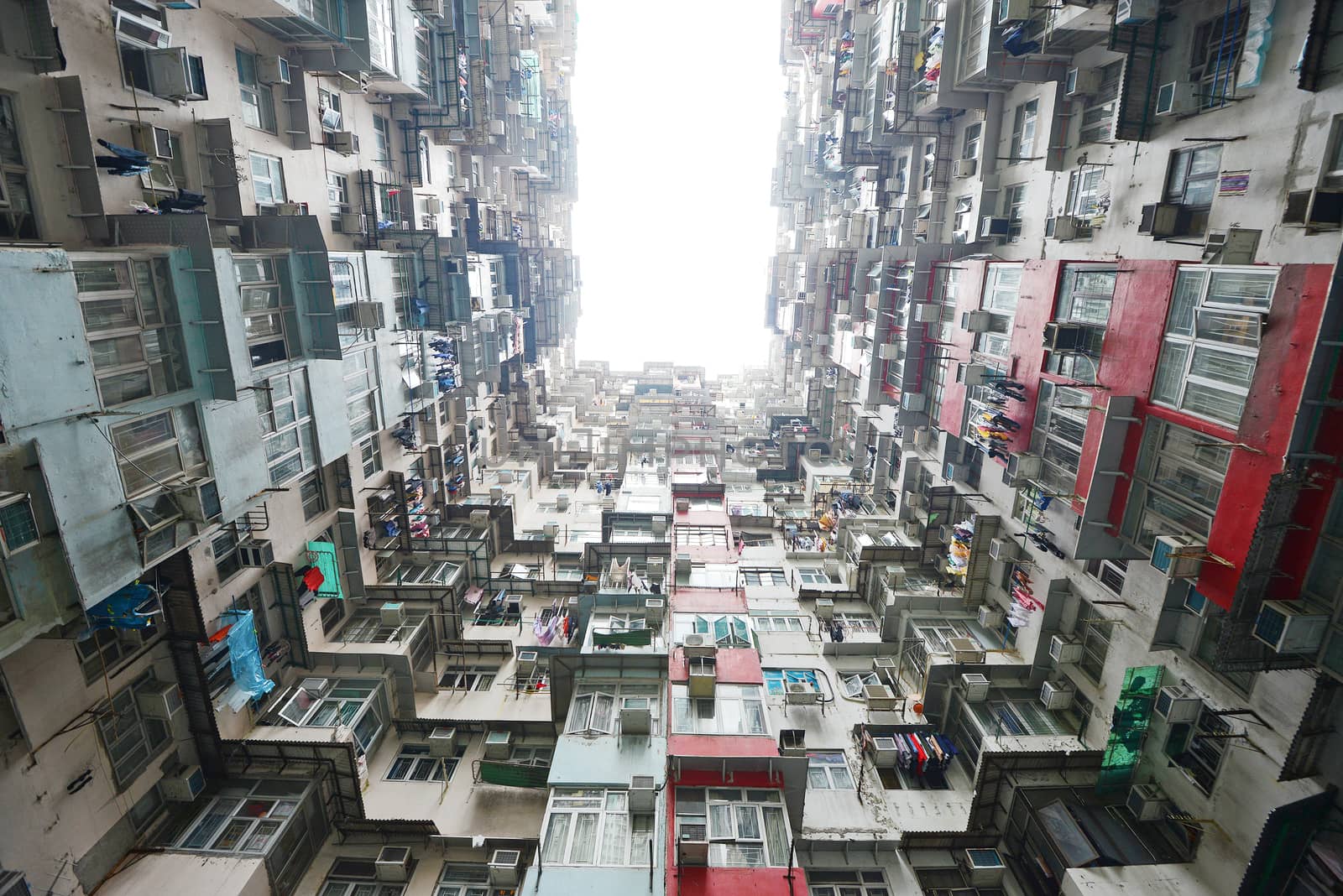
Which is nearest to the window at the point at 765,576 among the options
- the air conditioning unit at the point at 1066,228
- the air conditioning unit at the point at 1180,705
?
the air conditioning unit at the point at 1180,705

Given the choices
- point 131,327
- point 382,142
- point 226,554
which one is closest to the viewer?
point 131,327

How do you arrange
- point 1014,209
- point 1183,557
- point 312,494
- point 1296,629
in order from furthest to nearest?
point 1014,209
point 312,494
point 1183,557
point 1296,629

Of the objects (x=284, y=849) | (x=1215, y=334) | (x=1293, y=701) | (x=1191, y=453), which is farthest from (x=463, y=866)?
(x=1215, y=334)

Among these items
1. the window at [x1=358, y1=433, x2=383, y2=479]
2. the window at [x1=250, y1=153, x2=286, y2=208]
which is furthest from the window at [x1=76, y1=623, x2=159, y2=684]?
the window at [x1=250, y1=153, x2=286, y2=208]

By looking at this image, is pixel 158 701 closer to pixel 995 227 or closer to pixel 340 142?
pixel 340 142

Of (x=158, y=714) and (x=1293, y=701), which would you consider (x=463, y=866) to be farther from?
(x=1293, y=701)

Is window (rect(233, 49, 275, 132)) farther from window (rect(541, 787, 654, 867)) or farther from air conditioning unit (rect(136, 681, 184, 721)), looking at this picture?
window (rect(541, 787, 654, 867))

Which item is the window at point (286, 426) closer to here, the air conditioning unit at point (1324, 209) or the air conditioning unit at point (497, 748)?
the air conditioning unit at point (497, 748)

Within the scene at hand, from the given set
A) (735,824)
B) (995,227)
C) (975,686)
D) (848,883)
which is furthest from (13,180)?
(995,227)
